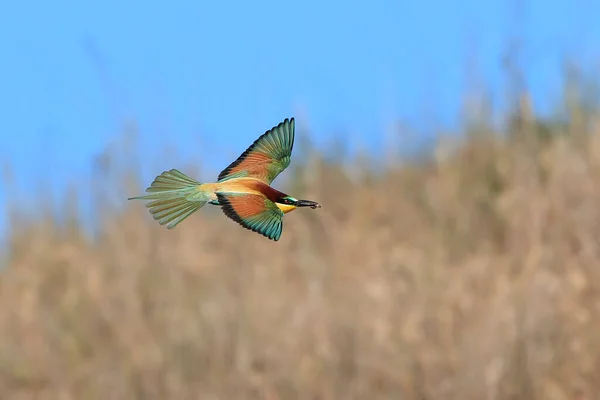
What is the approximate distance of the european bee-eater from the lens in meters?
0.38

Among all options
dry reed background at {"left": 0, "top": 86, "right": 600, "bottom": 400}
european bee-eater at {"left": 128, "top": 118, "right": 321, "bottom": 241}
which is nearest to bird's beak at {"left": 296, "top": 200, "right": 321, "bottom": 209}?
european bee-eater at {"left": 128, "top": 118, "right": 321, "bottom": 241}

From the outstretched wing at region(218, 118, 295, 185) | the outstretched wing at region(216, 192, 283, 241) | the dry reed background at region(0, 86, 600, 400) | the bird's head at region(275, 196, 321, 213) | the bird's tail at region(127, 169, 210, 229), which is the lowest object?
the outstretched wing at region(216, 192, 283, 241)

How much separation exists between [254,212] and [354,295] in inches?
95.3

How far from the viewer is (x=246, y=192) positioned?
396 mm

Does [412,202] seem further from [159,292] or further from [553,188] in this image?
[159,292]

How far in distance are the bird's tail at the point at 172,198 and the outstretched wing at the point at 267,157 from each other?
2 centimetres

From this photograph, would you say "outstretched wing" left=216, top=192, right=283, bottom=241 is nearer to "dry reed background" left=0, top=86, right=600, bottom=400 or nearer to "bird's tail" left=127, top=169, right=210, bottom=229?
"bird's tail" left=127, top=169, right=210, bottom=229

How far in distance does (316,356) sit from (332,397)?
0.37ft

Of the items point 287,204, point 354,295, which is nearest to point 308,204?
point 287,204

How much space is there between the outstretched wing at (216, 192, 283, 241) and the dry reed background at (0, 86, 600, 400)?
1718mm

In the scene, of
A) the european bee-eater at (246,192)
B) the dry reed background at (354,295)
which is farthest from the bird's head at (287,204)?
the dry reed background at (354,295)

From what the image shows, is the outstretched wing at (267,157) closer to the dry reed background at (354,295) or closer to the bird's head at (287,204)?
the bird's head at (287,204)

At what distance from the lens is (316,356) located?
8.38 feet

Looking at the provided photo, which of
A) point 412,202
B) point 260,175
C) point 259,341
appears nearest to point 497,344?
point 259,341
